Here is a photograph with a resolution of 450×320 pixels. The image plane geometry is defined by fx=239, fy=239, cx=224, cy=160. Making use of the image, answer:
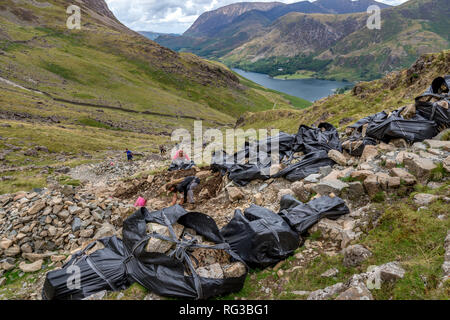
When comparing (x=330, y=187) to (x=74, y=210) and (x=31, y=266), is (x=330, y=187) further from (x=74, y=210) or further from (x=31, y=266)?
(x=31, y=266)

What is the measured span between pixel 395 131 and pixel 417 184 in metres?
3.54

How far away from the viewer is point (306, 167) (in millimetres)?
9938

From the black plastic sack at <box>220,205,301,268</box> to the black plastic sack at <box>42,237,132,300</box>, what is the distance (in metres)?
2.61

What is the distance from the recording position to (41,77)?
6675 cm

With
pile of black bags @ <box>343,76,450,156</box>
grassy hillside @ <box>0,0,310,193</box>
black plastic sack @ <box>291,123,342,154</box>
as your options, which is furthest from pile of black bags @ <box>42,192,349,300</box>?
grassy hillside @ <box>0,0,310,193</box>

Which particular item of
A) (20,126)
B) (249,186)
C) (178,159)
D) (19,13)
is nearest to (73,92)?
(20,126)

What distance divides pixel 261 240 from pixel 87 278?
3961mm

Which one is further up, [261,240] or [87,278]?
[261,240]

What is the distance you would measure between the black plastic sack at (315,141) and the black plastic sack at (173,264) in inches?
291

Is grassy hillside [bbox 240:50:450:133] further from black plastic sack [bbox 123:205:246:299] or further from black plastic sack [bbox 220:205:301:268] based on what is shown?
black plastic sack [bbox 123:205:246:299]

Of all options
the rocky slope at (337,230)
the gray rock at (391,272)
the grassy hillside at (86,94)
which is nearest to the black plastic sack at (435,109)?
the rocky slope at (337,230)

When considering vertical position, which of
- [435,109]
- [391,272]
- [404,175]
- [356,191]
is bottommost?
[391,272]

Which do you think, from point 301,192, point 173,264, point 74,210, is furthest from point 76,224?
point 301,192

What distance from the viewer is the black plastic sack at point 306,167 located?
9719mm
